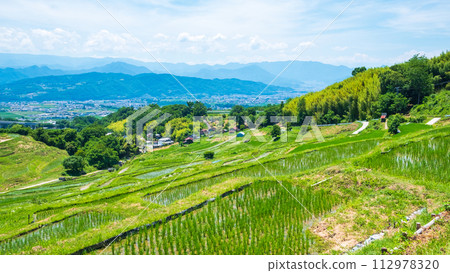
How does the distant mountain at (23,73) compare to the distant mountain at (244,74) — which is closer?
the distant mountain at (244,74)

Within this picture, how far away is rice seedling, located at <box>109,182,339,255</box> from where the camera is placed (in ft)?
28.3

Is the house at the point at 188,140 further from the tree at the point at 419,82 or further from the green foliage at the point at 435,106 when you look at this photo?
the tree at the point at 419,82

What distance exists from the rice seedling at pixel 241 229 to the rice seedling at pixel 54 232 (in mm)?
3304

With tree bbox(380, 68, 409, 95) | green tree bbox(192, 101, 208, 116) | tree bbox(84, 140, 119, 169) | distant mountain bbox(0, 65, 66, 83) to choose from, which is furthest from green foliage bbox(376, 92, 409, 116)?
distant mountain bbox(0, 65, 66, 83)

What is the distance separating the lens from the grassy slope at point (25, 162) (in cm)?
3672

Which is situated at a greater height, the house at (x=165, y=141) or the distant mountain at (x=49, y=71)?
the distant mountain at (x=49, y=71)

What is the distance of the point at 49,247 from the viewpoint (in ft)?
31.9

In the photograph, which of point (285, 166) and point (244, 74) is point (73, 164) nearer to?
point (244, 74)

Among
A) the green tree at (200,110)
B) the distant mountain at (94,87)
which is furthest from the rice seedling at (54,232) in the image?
the distant mountain at (94,87)

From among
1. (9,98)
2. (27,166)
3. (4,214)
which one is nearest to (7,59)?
(9,98)

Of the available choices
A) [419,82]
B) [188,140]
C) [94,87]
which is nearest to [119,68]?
[94,87]

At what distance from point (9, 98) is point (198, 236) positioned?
15237 cm

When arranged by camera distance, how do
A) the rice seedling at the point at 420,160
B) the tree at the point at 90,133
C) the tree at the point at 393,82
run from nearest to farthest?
the rice seedling at the point at 420,160, the tree at the point at 393,82, the tree at the point at 90,133

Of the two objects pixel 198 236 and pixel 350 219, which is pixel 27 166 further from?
pixel 350 219
